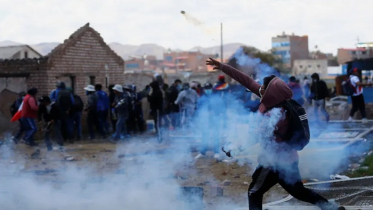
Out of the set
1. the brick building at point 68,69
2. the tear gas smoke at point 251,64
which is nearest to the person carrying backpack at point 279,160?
the tear gas smoke at point 251,64

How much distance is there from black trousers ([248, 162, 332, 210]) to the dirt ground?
4.41 feet

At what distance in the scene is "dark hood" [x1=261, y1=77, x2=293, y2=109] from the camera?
4871 mm

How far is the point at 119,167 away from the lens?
A: 9398 millimetres

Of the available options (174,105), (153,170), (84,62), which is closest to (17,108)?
(174,105)

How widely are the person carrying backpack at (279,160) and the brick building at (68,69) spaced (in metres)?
10.4

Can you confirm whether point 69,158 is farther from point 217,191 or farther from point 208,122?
point 217,191

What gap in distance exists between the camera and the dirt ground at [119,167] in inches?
278

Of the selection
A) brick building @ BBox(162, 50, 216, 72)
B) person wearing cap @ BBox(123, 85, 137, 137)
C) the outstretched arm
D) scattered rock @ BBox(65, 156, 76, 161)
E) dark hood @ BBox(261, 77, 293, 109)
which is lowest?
scattered rock @ BBox(65, 156, 76, 161)

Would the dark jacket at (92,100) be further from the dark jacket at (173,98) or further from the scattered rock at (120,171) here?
the scattered rock at (120,171)

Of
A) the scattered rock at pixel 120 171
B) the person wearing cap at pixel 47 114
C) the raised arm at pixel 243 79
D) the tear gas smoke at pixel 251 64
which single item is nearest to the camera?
the raised arm at pixel 243 79

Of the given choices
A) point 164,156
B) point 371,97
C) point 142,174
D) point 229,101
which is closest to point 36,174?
point 142,174

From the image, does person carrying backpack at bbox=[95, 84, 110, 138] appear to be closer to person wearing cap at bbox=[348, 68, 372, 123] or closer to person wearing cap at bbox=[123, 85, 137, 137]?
person wearing cap at bbox=[123, 85, 137, 137]

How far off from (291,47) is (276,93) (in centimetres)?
7292

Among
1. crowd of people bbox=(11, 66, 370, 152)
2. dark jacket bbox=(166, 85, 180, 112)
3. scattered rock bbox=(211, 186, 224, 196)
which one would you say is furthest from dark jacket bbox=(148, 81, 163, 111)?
scattered rock bbox=(211, 186, 224, 196)
